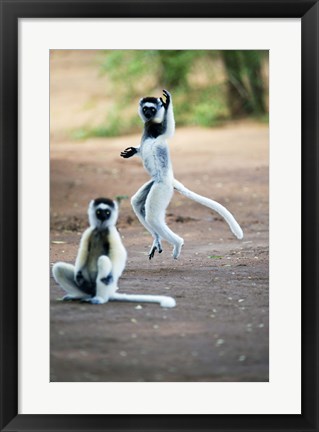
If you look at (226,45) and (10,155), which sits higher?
(226,45)

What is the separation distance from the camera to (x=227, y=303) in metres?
5.55

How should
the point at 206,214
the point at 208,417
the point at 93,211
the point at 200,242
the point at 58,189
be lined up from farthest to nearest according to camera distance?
1. the point at 58,189
2. the point at 206,214
3. the point at 200,242
4. the point at 93,211
5. the point at 208,417

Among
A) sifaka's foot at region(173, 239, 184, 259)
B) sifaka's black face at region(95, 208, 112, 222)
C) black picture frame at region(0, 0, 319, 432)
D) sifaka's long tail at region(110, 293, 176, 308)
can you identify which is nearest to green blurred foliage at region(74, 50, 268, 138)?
sifaka's foot at region(173, 239, 184, 259)

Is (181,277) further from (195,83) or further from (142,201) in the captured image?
(195,83)

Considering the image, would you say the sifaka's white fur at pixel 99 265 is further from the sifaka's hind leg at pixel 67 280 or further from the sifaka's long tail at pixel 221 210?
the sifaka's long tail at pixel 221 210

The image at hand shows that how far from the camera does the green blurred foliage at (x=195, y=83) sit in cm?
1557

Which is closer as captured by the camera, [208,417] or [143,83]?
[208,417]

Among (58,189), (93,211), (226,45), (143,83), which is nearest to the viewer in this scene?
(226,45)

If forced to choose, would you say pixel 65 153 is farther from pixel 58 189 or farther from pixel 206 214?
pixel 206 214

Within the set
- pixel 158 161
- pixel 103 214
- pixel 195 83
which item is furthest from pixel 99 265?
pixel 195 83

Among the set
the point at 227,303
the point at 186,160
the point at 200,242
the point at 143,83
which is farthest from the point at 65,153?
the point at 227,303

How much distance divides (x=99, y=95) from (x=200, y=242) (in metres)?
11.2

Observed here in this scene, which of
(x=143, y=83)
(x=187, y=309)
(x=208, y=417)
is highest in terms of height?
(x=143, y=83)

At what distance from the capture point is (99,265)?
5094 mm
